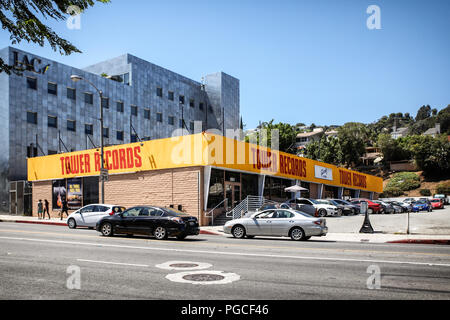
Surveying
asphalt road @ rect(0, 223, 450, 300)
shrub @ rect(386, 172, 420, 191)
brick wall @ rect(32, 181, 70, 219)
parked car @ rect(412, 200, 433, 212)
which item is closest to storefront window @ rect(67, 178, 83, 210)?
brick wall @ rect(32, 181, 70, 219)

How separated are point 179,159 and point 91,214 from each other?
6594mm

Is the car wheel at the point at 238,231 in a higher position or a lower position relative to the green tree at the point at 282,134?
lower

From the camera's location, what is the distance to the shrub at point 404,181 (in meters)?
83.1

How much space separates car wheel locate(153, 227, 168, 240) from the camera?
630 inches

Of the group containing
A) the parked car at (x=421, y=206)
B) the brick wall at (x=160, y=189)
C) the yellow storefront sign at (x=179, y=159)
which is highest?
the yellow storefront sign at (x=179, y=159)

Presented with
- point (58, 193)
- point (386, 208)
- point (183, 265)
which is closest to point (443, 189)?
point (386, 208)

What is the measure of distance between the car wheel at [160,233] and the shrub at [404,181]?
254 ft

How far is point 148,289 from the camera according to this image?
657 cm

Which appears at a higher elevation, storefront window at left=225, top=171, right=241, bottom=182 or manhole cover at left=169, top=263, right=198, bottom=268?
storefront window at left=225, top=171, right=241, bottom=182

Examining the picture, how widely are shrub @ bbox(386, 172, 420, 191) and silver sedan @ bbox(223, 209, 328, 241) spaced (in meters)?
74.1

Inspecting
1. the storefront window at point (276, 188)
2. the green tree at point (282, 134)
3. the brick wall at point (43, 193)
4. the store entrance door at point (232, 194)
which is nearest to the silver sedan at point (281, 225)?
the store entrance door at point (232, 194)

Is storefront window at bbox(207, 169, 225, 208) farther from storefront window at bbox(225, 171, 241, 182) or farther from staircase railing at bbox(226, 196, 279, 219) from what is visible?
staircase railing at bbox(226, 196, 279, 219)

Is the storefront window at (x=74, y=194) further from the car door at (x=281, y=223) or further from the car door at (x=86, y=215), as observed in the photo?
the car door at (x=281, y=223)
